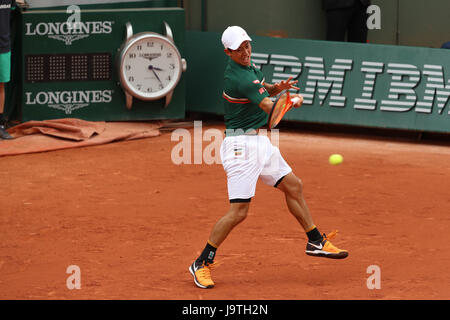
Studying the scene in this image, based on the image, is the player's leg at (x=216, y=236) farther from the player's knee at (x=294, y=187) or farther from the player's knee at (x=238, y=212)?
the player's knee at (x=294, y=187)

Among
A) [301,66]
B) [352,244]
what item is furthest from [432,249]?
[301,66]

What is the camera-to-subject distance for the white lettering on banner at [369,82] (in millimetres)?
12172

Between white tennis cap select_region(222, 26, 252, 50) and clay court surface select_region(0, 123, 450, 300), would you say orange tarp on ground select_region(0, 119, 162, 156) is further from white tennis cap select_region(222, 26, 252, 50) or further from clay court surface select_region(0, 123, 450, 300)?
white tennis cap select_region(222, 26, 252, 50)

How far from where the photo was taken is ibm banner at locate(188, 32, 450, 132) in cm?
1220

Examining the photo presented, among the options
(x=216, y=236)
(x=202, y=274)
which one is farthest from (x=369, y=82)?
(x=202, y=274)

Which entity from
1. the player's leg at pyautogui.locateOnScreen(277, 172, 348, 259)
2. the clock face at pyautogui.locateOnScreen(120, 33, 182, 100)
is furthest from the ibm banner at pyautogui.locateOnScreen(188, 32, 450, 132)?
the player's leg at pyautogui.locateOnScreen(277, 172, 348, 259)

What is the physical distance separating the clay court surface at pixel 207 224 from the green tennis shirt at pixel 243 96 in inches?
50.0

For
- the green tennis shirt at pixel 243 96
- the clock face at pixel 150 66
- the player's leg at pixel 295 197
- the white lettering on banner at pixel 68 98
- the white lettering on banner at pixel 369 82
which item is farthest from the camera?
the clock face at pixel 150 66

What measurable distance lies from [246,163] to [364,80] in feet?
21.0

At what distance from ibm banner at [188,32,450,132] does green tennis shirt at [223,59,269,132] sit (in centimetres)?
598

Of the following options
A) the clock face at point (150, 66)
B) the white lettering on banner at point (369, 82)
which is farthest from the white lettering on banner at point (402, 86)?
the clock face at point (150, 66)

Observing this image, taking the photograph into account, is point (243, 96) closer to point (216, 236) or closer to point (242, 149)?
point (242, 149)

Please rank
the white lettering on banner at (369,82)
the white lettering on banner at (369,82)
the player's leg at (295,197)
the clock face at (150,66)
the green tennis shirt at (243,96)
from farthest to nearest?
the clock face at (150,66)
the white lettering on banner at (369,82)
the white lettering on banner at (369,82)
the player's leg at (295,197)
the green tennis shirt at (243,96)

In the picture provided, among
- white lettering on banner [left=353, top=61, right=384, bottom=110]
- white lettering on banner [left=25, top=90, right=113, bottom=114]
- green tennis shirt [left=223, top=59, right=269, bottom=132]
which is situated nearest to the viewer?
green tennis shirt [left=223, top=59, right=269, bottom=132]
